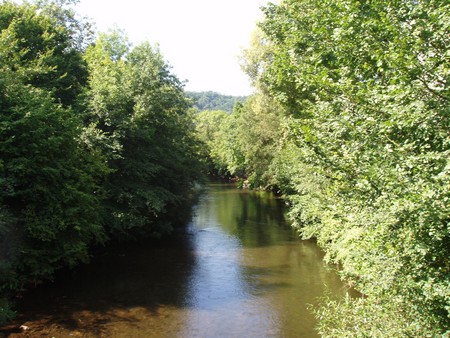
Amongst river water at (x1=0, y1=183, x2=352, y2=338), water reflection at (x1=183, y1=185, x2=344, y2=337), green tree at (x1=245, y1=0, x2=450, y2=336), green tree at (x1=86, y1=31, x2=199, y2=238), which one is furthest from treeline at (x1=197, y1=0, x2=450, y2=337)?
green tree at (x1=86, y1=31, x2=199, y2=238)

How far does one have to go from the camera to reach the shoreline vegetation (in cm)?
613

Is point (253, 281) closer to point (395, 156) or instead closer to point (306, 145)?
point (306, 145)

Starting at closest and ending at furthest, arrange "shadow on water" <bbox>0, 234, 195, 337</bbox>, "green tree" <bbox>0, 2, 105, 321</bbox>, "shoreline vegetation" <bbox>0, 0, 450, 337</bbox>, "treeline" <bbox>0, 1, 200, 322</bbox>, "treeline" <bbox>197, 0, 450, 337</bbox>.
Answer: "treeline" <bbox>197, 0, 450, 337</bbox>, "shoreline vegetation" <bbox>0, 0, 450, 337</bbox>, "shadow on water" <bbox>0, 234, 195, 337</bbox>, "green tree" <bbox>0, 2, 105, 321</bbox>, "treeline" <bbox>0, 1, 200, 322</bbox>

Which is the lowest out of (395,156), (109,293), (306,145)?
(109,293)

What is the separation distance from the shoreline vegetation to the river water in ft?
3.42

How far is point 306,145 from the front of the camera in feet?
27.1

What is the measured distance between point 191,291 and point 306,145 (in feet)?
29.6

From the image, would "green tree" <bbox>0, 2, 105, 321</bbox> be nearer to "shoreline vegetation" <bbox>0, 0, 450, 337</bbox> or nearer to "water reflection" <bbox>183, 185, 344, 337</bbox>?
"shoreline vegetation" <bbox>0, 0, 450, 337</bbox>

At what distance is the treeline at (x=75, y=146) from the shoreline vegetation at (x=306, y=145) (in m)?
0.08

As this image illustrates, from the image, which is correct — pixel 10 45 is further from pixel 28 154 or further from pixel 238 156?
pixel 238 156

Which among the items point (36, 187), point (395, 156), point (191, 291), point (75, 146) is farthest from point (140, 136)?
point (395, 156)

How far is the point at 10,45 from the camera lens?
15703mm

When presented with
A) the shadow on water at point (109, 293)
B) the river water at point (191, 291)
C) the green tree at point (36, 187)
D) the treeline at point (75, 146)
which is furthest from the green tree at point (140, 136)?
the green tree at point (36, 187)

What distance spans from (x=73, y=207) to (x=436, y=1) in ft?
41.4
